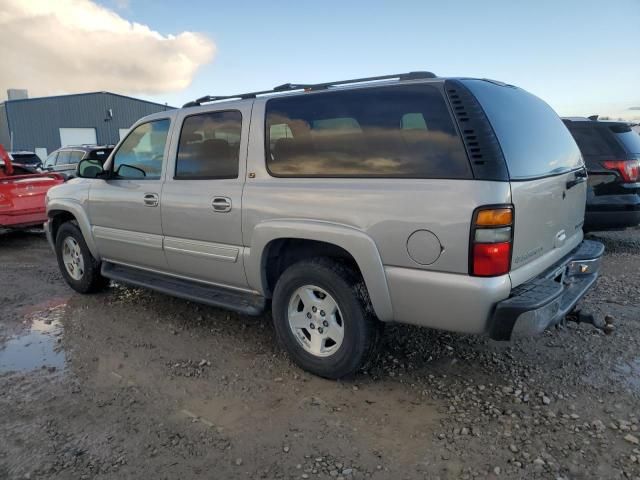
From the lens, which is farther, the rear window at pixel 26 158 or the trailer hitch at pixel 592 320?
the rear window at pixel 26 158

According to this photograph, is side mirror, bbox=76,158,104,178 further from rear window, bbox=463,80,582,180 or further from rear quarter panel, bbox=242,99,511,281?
rear window, bbox=463,80,582,180

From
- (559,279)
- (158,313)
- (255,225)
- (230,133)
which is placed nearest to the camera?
(559,279)

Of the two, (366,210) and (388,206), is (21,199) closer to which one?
(366,210)

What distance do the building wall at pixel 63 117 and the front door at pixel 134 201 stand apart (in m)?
30.5

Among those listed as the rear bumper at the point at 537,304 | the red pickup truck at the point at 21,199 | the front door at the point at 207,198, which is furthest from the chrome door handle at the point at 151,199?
the red pickup truck at the point at 21,199

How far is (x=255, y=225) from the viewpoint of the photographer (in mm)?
3408

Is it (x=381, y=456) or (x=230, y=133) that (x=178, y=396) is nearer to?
(x=381, y=456)

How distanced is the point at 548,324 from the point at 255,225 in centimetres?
194

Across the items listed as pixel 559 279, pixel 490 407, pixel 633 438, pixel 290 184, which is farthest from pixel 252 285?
pixel 633 438

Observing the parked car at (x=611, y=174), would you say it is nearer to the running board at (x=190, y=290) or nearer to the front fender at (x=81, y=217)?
the running board at (x=190, y=290)

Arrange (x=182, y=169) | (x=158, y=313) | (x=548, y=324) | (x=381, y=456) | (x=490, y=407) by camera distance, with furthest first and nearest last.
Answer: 1. (x=158, y=313)
2. (x=182, y=169)
3. (x=490, y=407)
4. (x=548, y=324)
5. (x=381, y=456)

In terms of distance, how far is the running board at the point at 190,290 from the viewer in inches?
143

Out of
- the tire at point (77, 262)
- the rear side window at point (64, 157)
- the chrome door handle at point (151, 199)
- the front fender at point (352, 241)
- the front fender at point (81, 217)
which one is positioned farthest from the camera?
the rear side window at point (64, 157)

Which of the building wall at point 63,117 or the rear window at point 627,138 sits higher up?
the building wall at point 63,117
